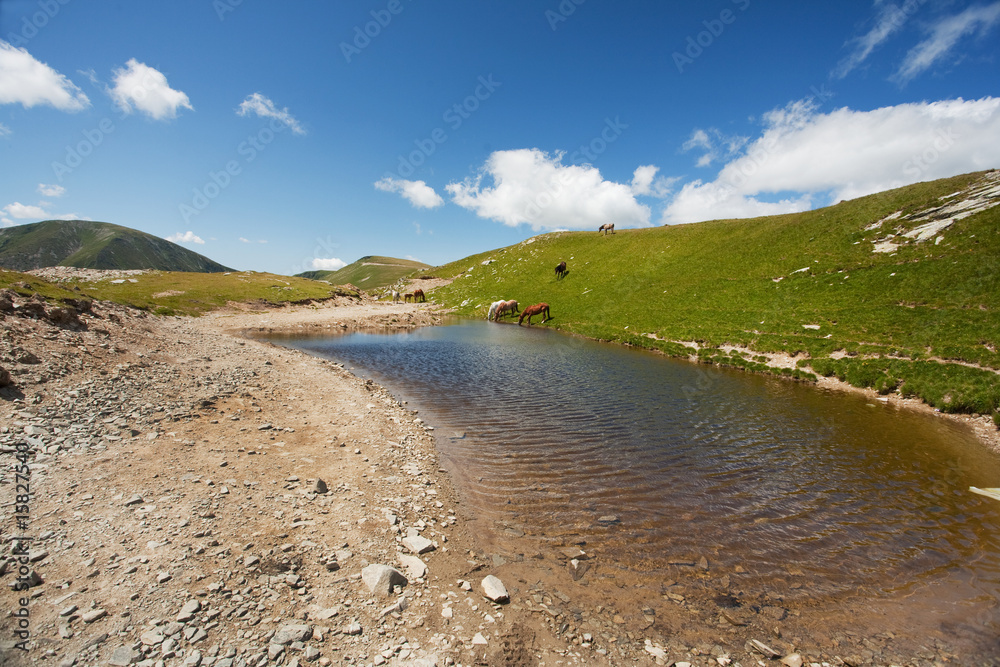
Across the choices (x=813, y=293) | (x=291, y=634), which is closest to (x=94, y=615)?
(x=291, y=634)

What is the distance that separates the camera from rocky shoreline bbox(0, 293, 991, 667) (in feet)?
16.3

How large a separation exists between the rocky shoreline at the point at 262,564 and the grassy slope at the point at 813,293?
74.6 feet

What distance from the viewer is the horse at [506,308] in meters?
57.8

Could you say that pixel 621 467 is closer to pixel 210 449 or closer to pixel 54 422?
pixel 210 449

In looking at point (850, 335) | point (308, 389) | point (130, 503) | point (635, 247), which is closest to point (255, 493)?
point (130, 503)

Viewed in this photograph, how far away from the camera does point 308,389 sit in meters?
17.8

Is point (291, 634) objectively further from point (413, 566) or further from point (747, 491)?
point (747, 491)

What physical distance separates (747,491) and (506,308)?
49098 millimetres

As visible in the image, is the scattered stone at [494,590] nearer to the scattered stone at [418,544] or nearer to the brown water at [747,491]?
the brown water at [747,491]

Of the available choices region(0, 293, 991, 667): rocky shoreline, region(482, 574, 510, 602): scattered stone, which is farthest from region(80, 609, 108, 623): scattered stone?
region(482, 574, 510, 602): scattered stone

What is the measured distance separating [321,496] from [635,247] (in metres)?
72.9

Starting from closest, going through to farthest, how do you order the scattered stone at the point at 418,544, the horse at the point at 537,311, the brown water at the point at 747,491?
the brown water at the point at 747,491 → the scattered stone at the point at 418,544 → the horse at the point at 537,311

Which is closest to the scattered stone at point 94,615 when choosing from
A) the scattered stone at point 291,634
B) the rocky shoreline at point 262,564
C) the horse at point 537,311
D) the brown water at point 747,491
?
the rocky shoreline at point 262,564

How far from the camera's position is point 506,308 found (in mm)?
58625
